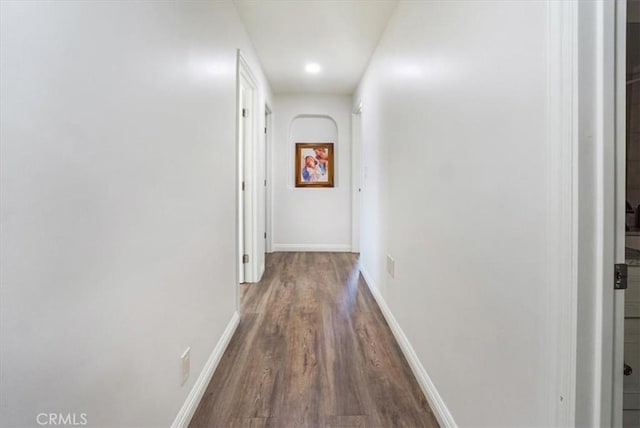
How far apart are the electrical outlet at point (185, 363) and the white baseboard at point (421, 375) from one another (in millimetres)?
1167

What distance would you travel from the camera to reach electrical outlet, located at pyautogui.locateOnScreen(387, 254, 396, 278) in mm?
2377

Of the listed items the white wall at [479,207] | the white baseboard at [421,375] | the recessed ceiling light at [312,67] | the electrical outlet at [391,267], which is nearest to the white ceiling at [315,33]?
the recessed ceiling light at [312,67]

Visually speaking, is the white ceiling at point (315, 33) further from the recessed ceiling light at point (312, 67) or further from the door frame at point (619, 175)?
the door frame at point (619, 175)

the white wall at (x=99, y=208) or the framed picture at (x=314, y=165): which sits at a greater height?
the framed picture at (x=314, y=165)

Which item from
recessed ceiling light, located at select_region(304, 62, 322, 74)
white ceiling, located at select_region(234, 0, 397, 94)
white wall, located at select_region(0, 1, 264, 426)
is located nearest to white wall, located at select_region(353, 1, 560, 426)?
white ceiling, located at select_region(234, 0, 397, 94)

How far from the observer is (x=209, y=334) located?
1.81 meters

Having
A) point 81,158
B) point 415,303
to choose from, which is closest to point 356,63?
point 415,303

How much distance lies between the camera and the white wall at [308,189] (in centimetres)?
490

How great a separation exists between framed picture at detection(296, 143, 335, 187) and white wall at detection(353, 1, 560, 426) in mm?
2912

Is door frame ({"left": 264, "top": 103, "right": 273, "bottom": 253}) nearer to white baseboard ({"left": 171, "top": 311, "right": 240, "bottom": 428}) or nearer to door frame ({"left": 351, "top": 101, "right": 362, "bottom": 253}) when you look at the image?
door frame ({"left": 351, "top": 101, "right": 362, "bottom": 253})

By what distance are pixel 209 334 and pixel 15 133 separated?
1449 mm

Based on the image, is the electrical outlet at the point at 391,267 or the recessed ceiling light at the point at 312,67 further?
the recessed ceiling light at the point at 312,67

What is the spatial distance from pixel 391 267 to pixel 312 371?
99cm

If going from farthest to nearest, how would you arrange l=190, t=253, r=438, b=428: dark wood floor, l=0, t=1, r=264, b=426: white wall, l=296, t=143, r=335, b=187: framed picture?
l=296, t=143, r=335, b=187: framed picture < l=190, t=253, r=438, b=428: dark wood floor < l=0, t=1, r=264, b=426: white wall
